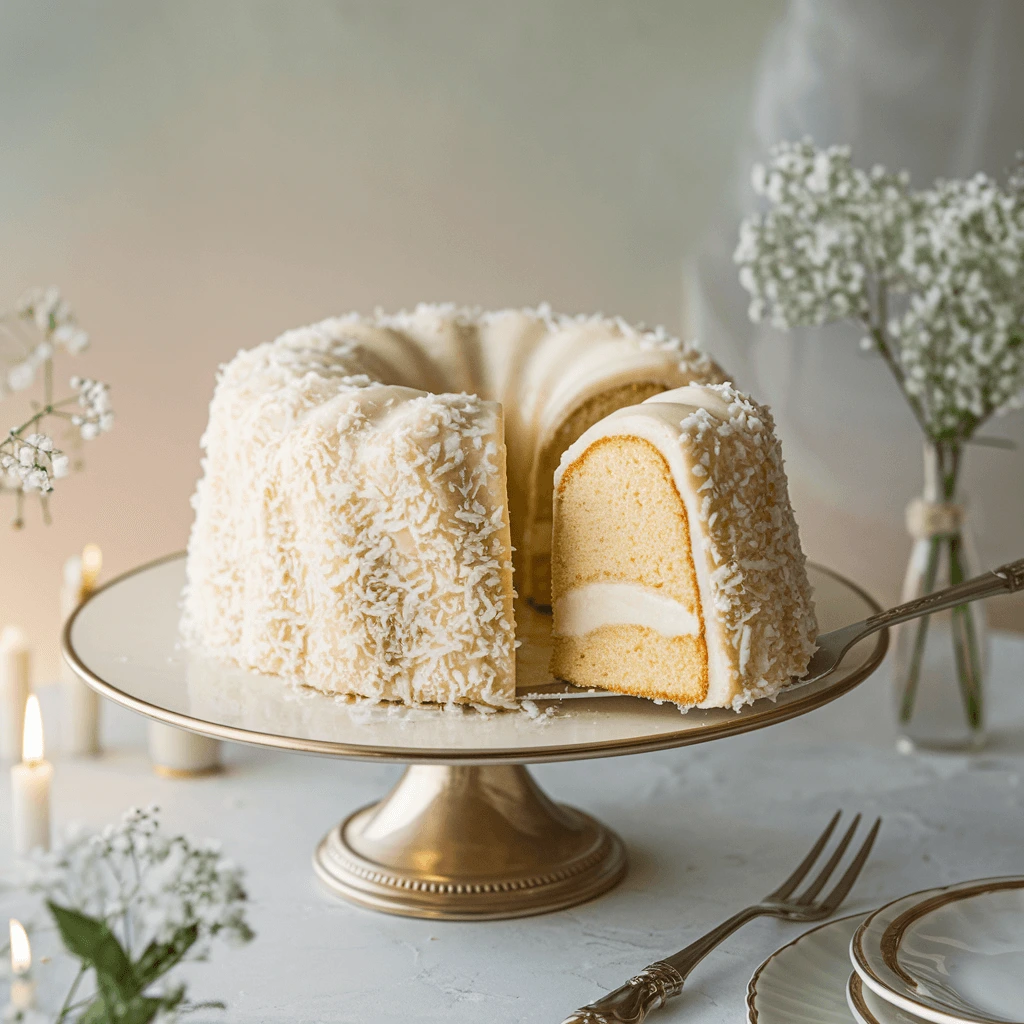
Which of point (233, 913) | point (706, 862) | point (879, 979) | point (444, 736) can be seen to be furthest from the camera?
point (706, 862)

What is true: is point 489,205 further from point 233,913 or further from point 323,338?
point 233,913

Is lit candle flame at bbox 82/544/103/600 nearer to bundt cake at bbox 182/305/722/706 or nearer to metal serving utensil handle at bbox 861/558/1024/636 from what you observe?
bundt cake at bbox 182/305/722/706

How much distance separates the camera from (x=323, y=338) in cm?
163

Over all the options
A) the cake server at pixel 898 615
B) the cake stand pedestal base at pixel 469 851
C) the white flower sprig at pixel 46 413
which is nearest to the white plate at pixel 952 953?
the cake server at pixel 898 615

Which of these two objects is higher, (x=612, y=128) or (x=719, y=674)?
(x=612, y=128)

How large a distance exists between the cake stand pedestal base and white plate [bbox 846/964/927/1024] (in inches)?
17.4

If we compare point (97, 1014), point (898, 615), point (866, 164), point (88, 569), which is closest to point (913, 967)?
point (898, 615)

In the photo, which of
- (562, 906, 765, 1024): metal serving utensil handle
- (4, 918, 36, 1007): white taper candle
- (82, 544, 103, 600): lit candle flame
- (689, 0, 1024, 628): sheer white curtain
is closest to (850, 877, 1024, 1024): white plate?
(562, 906, 765, 1024): metal serving utensil handle

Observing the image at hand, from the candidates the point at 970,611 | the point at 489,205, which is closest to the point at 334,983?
the point at 970,611

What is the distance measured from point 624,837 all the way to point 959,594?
495 mm

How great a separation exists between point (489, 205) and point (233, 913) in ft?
6.45

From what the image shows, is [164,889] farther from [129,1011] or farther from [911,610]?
[911,610]

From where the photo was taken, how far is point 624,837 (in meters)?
1.60

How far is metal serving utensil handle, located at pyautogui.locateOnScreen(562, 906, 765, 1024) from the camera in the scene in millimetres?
1100
